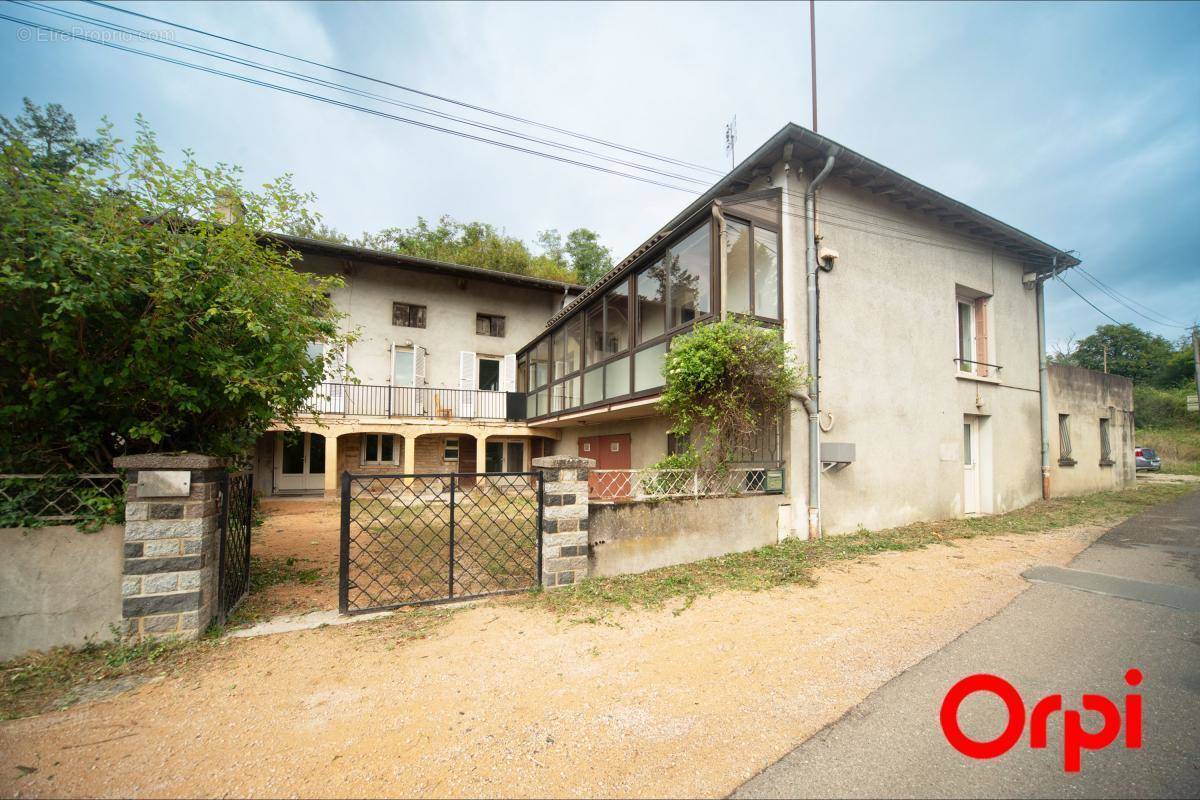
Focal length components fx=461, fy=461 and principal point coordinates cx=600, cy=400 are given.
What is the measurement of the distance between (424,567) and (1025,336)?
13.3 metres

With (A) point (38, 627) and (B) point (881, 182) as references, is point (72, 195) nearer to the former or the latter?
(A) point (38, 627)

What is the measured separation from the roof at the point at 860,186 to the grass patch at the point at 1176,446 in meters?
21.4

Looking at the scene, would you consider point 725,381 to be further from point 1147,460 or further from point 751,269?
point 1147,460

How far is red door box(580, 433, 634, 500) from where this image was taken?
556 cm

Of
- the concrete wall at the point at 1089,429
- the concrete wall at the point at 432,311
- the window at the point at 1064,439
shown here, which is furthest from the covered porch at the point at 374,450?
the window at the point at 1064,439

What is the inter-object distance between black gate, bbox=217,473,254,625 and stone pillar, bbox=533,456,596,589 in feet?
8.52

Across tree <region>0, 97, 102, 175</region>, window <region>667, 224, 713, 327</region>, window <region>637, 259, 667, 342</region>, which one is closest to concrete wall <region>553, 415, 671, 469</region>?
window <region>637, 259, 667, 342</region>

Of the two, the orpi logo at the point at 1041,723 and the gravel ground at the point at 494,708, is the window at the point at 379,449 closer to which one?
the gravel ground at the point at 494,708

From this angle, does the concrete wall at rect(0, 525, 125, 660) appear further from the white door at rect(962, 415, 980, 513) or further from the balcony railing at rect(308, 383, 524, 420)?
the white door at rect(962, 415, 980, 513)

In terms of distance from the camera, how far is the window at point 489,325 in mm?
16328

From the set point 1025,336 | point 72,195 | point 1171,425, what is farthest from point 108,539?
point 1171,425

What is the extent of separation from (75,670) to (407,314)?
44.5ft

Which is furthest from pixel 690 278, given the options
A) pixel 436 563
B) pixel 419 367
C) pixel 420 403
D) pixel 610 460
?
pixel 419 367

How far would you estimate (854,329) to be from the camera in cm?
758
